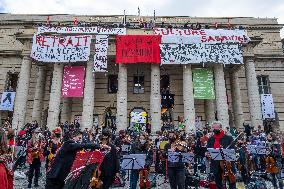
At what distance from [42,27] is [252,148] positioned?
2064 centimetres

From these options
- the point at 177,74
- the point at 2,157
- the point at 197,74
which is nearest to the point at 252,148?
the point at 2,157

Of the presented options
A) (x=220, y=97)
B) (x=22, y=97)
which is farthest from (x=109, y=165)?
(x=22, y=97)

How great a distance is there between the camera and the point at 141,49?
2433 cm

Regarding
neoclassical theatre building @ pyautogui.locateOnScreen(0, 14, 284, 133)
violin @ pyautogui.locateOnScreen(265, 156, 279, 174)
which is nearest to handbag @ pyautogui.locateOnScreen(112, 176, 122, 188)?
violin @ pyautogui.locateOnScreen(265, 156, 279, 174)

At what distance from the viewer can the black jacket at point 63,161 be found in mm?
5586

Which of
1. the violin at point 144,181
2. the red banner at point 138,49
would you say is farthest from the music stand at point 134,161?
the red banner at point 138,49

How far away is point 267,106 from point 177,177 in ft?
79.1

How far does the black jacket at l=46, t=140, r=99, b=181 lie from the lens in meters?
5.59

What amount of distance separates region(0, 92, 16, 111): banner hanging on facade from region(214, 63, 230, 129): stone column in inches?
814

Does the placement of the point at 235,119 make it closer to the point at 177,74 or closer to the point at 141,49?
the point at 177,74

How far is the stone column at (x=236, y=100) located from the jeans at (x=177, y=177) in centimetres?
1985

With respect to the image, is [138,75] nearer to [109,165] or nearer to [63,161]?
[109,165]

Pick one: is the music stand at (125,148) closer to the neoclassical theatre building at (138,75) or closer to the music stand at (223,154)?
Answer: the music stand at (223,154)

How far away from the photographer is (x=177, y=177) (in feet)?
28.2
